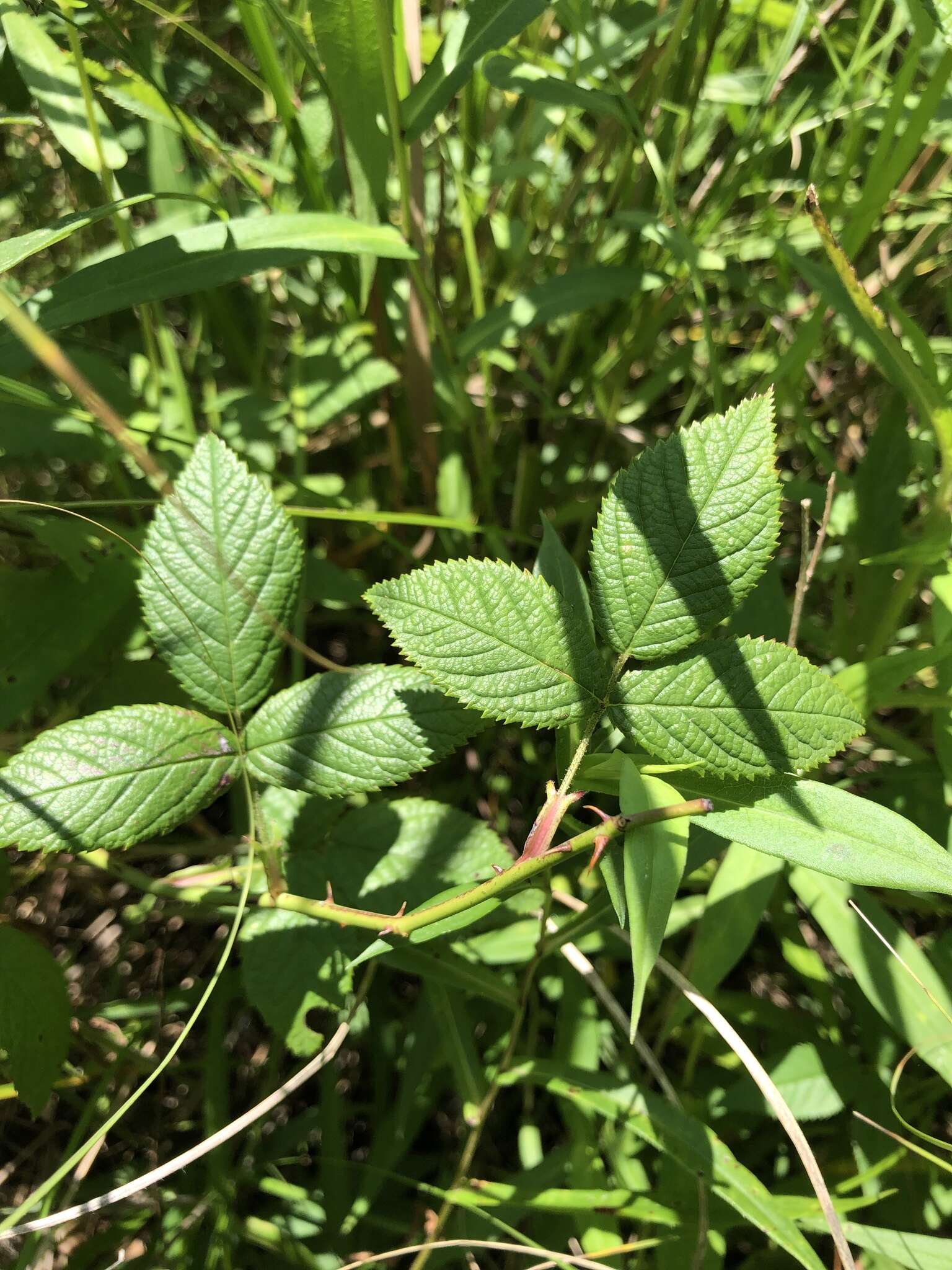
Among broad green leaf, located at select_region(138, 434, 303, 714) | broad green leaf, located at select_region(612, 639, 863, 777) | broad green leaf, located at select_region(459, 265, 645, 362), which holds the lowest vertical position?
broad green leaf, located at select_region(612, 639, 863, 777)

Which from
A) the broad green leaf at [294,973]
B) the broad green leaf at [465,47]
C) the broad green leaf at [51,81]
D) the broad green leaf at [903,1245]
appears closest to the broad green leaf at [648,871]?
the broad green leaf at [294,973]

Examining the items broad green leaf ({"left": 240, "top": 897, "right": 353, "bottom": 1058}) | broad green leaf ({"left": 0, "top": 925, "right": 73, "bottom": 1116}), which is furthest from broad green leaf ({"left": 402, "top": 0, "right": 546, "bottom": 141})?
broad green leaf ({"left": 0, "top": 925, "right": 73, "bottom": 1116})

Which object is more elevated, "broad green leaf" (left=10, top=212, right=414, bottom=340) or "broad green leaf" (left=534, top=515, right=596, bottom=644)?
"broad green leaf" (left=10, top=212, right=414, bottom=340)

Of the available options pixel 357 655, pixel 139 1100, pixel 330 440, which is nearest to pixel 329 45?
pixel 330 440

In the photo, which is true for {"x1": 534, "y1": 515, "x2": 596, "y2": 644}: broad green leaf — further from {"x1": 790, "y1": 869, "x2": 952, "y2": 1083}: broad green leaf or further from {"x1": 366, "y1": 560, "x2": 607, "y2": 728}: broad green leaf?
{"x1": 790, "y1": 869, "x2": 952, "y2": 1083}: broad green leaf

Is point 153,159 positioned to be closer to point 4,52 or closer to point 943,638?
point 4,52

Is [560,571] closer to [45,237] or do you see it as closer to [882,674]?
[882,674]
